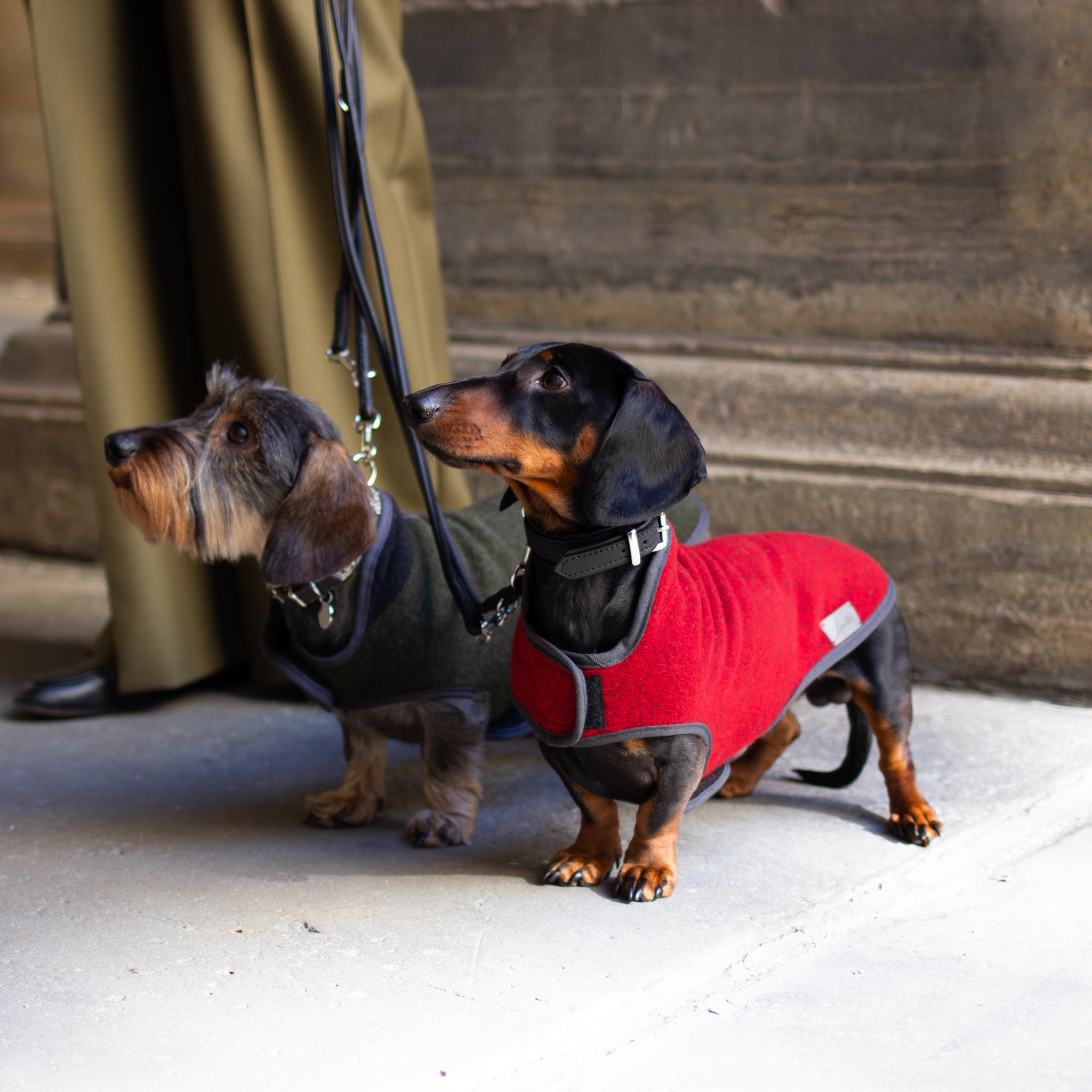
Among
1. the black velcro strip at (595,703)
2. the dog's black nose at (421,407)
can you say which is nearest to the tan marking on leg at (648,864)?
the black velcro strip at (595,703)

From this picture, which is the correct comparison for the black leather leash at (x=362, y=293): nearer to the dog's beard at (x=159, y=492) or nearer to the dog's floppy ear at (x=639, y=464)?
the dog's beard at (x=159, y=492)

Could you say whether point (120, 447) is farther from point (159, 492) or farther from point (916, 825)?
point (916, 825)

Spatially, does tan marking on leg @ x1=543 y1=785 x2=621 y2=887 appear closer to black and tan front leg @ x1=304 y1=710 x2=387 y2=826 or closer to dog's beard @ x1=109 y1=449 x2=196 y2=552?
black and tan front leg @ x1=304 y1=710 x2=387 y2=826

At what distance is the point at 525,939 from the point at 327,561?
2.60ft

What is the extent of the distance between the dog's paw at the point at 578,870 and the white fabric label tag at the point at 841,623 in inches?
23.9

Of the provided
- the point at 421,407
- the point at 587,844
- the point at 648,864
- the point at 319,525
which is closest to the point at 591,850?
the point at 587,844

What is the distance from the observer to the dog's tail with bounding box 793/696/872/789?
2697mm

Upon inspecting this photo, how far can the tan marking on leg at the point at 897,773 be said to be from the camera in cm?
251

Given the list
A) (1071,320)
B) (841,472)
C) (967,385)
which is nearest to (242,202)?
(841,472)

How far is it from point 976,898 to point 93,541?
11.7 ft

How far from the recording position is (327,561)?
2365 millimetres

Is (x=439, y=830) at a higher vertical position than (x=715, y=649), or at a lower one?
lower

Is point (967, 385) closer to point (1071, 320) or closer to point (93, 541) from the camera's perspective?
point (1071, 320)

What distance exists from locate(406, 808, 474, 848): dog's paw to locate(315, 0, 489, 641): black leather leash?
0.37 metres
